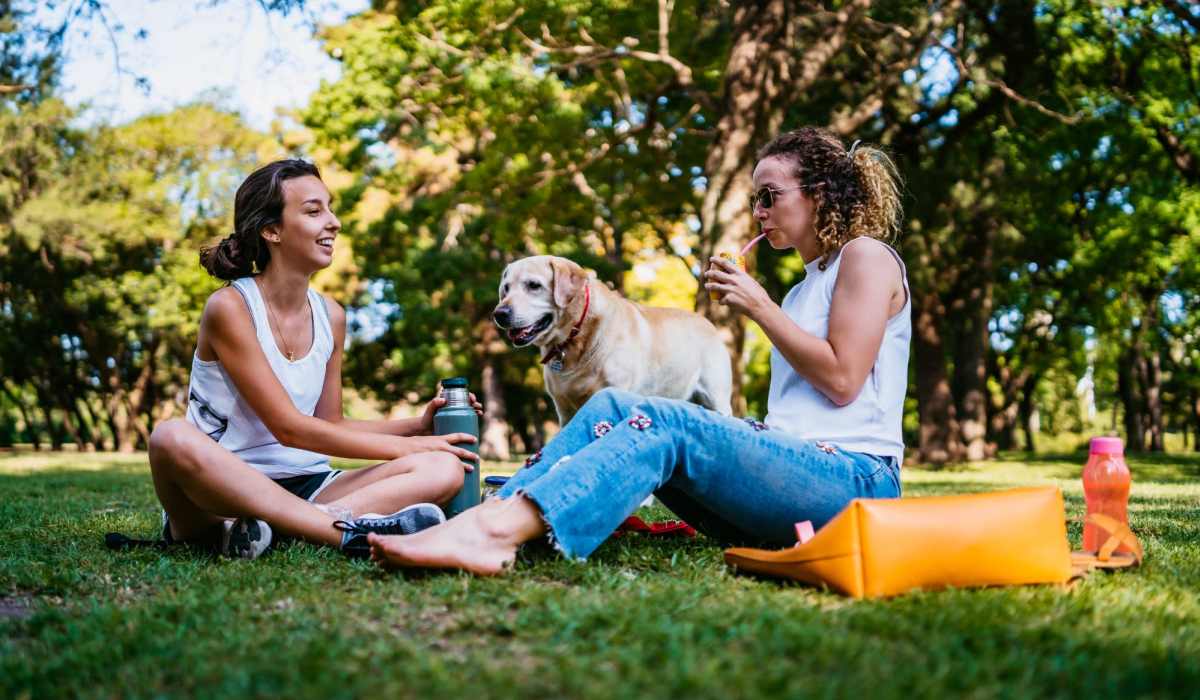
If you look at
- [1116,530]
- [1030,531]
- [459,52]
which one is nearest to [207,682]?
[1030,531]

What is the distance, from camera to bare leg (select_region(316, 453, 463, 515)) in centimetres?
435

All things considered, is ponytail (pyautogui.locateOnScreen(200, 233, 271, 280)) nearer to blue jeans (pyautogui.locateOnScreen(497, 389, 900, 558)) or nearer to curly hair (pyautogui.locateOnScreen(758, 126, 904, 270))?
blue jeans (pyautogui.locateOnScreen(497, 389, 900, 558))

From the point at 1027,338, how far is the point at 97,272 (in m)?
28.8

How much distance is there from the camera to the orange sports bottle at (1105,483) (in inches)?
154

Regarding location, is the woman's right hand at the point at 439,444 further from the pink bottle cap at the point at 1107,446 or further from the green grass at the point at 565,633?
the pink bottle cap at the point at 1107,446

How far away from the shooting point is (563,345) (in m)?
6.88

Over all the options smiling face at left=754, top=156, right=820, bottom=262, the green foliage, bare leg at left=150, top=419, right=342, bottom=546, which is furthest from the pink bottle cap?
the green foliage

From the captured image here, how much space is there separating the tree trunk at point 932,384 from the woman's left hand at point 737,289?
51.8ft

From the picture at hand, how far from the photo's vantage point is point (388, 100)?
1633 centimetres

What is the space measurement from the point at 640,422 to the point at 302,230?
79.5 inches

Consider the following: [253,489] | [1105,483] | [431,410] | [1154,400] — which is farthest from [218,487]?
[1154,400]

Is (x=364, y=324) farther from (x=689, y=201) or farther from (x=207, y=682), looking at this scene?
(x=207, y=682)

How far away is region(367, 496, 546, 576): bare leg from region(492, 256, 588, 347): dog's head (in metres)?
3.44

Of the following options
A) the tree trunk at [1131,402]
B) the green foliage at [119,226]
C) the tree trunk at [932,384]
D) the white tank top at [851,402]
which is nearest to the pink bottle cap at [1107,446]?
the white tank top at [851,402]
